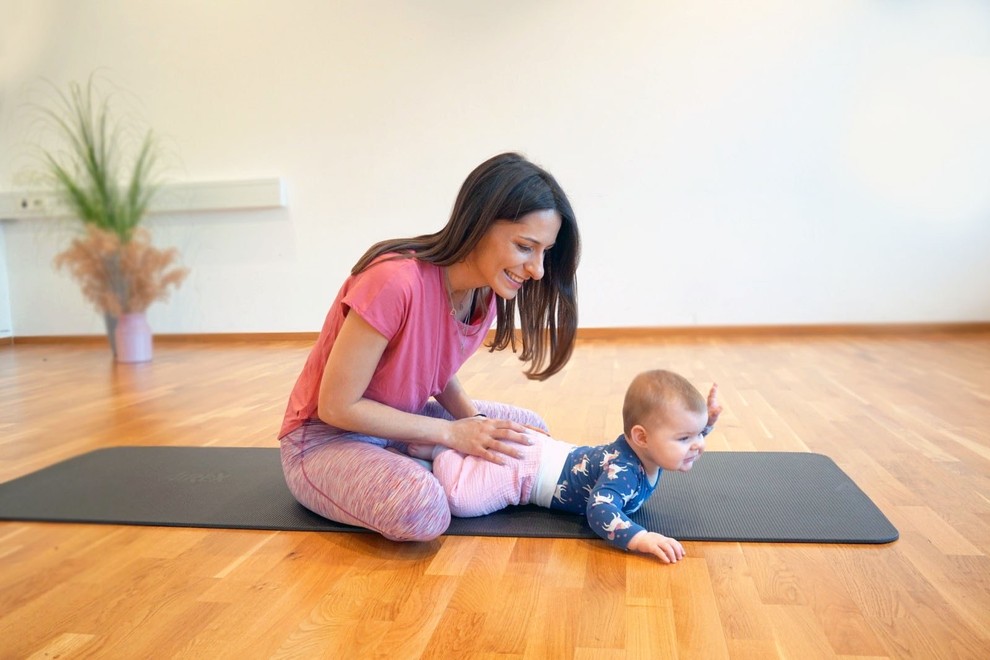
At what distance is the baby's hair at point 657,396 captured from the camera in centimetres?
151

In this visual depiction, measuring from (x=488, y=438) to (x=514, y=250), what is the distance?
1.15 ft

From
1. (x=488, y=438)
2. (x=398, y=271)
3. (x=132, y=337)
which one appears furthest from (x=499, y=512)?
(x=132, y=337)

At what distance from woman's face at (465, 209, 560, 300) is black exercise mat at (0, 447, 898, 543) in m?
0.47

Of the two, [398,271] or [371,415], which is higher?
[398,271]

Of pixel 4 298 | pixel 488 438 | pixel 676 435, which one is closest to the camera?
pixel 676 435

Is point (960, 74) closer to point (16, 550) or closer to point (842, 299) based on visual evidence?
point (842, 299)

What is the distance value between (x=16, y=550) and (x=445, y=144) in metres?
3.57

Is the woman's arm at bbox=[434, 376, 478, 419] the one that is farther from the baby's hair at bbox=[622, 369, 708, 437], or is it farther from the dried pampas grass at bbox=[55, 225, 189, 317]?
the dried pampas grass at bbox=[55, 225, 189, 317]

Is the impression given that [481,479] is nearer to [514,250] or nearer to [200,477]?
[514,250]

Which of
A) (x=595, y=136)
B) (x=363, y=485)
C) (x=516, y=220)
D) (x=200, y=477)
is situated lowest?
(x=200, y=477)

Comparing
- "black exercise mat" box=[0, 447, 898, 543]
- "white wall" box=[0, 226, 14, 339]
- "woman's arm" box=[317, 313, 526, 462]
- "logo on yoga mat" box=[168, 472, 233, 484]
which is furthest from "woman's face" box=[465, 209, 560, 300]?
"white wall" box=[0, 226, 14, 339]

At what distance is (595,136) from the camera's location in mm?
4660

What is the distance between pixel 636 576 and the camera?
1408mm

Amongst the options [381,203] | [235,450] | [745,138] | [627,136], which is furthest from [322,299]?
[235,450]
